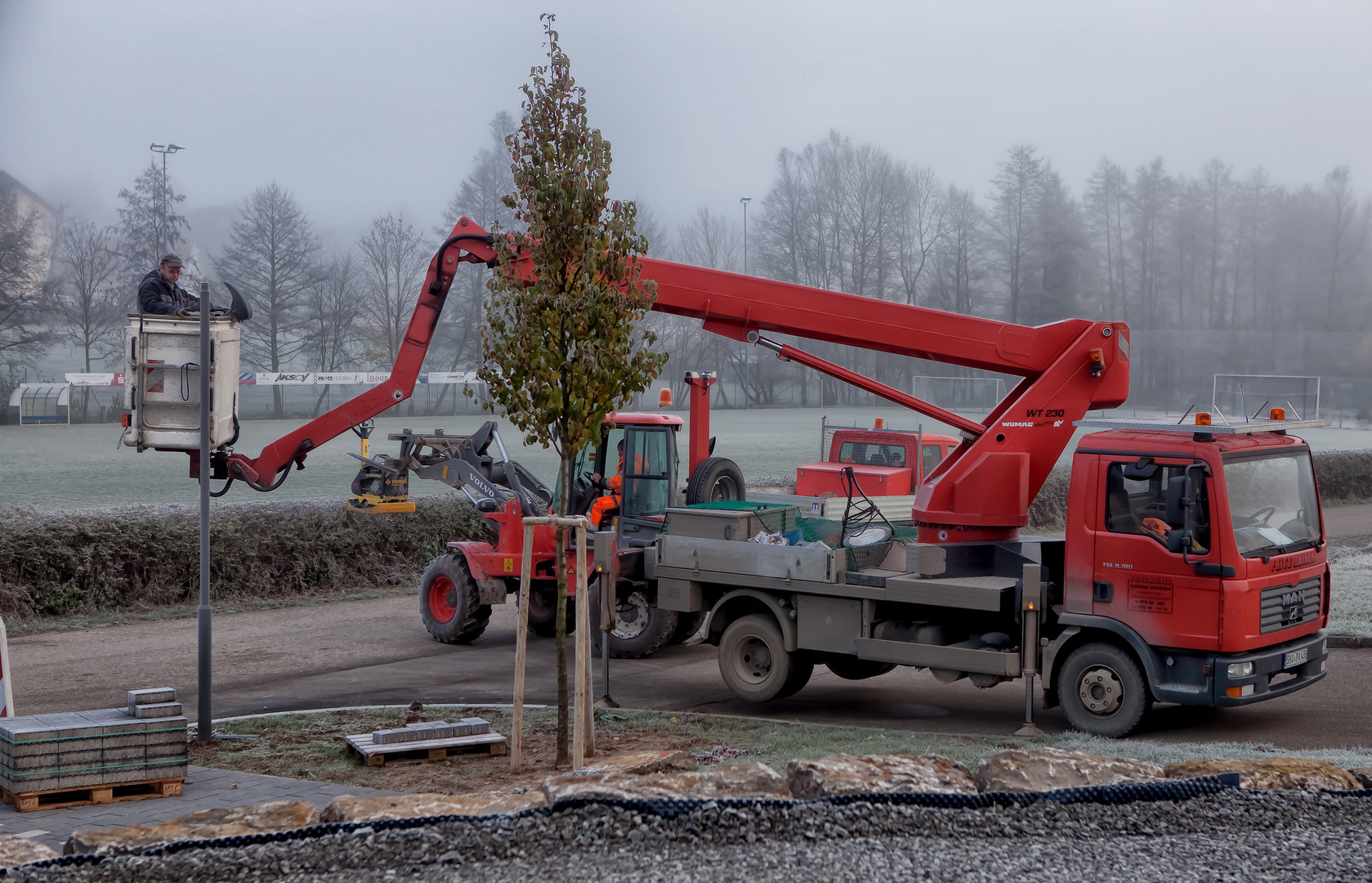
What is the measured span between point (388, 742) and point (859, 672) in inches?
184

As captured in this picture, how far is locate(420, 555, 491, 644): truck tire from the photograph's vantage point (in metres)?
14.1

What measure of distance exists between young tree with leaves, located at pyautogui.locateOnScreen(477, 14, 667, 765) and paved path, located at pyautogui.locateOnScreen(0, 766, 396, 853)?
5.42 ft

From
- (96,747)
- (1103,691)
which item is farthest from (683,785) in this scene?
(1103,691)

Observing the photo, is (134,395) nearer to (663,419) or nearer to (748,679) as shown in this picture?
(748,679)

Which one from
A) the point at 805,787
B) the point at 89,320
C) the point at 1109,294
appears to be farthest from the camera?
the point at 89,320

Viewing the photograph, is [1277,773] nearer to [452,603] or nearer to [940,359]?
[940,359]

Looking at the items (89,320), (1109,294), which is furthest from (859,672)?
(89,320)

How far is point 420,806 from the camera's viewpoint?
5781 mm

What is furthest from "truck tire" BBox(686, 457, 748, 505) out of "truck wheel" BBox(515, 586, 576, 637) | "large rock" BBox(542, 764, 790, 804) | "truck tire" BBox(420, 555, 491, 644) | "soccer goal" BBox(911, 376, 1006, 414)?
"soccer goal" BBox(911, 376, 1006, 414)

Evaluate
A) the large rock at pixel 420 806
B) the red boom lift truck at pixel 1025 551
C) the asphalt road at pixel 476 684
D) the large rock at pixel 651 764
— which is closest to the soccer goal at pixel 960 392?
the asphalt road at pixel 476 684

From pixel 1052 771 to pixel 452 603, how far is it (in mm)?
9435

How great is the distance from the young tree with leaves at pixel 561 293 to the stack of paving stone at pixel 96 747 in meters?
2.46

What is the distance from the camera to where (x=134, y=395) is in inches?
364

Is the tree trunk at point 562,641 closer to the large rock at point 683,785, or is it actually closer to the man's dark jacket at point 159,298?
the large rock at point 683,785
